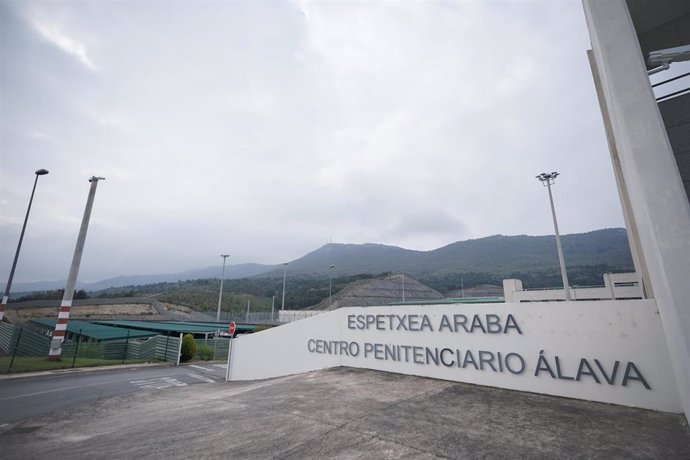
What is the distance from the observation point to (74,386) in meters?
12.7

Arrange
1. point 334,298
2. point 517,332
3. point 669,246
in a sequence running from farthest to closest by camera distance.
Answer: point 334,298
point 517,332
point 669,246

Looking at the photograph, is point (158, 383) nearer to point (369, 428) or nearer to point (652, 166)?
point (369, 428)

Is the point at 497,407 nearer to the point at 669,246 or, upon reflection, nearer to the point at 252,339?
the point at 669,246

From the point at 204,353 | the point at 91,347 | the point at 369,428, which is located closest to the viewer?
the point at 369,428

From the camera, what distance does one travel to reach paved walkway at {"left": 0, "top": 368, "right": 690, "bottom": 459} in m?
3.88

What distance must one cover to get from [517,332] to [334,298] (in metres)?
47.3

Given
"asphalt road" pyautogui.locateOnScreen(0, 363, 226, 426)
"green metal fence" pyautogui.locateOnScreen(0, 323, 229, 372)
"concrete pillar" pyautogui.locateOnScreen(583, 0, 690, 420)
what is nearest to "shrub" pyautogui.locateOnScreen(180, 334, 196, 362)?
"green metal fence" pyautogui.locateOnScreen(0, 323, 229, 372)

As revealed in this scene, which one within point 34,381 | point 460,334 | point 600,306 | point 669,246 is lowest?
point 34,381

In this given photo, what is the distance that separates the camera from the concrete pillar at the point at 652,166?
315 cm

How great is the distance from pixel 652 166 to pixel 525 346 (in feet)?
14.8

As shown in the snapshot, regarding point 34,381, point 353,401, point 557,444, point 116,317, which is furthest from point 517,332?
point 116,317

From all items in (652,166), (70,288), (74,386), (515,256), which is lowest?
(74,386)

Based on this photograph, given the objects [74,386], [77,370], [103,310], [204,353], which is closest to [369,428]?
[74,386]

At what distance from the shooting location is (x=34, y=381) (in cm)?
1374
